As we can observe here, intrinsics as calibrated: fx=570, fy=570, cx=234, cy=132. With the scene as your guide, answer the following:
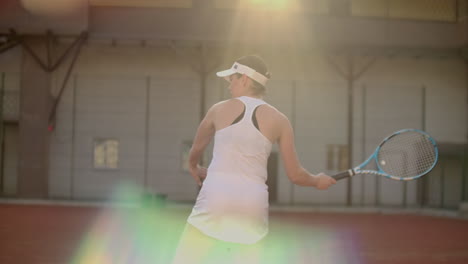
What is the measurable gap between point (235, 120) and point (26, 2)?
2185 cm

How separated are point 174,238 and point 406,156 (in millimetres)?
6577

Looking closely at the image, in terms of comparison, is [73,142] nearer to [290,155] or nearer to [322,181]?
[322,181]

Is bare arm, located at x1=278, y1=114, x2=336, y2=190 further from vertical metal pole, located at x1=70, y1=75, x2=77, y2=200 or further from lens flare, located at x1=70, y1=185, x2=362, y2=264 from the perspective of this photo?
vertical metal pole, located at x1=70, y1=75, x2=77, y2=200

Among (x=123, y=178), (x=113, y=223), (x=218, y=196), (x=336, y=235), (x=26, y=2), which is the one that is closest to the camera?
(x=218, y=196)

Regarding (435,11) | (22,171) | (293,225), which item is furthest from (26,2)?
(435,11)

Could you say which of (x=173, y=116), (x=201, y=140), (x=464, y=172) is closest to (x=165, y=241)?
(x=201, y=140)

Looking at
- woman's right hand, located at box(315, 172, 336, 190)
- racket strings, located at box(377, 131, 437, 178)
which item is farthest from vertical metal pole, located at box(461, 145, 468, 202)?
woman's right hand, located at box(315, 172, 336, 190)

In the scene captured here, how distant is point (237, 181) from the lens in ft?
10.0

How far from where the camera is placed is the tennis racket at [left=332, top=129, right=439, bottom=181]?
5910mm

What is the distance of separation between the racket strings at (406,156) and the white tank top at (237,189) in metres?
3.09

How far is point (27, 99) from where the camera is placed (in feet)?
77.7

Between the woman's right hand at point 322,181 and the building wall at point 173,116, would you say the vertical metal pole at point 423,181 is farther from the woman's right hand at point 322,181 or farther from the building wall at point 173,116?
the woman's right hand at point 322,181

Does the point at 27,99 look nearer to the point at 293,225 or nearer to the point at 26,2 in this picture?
the point at 26,2

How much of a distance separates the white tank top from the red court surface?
5878 mm
